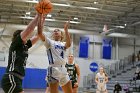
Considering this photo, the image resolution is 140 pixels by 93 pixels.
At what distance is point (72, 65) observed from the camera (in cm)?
947

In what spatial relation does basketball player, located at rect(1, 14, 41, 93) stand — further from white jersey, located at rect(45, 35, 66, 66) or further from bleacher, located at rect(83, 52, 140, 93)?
bleacher, located at rect(83, 52, 140, 93)

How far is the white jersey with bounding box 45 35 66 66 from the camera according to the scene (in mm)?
6047

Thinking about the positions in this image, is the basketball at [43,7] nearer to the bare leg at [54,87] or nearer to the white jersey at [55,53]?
the white jersey at [55,53]

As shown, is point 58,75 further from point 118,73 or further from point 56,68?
point 118,73

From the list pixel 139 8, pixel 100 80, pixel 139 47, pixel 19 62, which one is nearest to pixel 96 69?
pixel 139 47

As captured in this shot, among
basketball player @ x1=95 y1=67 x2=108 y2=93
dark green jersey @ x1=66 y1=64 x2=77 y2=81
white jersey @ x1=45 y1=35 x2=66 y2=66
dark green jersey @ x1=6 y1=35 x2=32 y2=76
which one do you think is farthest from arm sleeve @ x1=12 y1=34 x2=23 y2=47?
basketball player @ x1=95 y1=67 x2=108 y2=93

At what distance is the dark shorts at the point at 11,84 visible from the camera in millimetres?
4155

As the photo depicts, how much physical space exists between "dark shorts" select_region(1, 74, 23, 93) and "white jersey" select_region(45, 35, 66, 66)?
184cm

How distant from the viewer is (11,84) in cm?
416

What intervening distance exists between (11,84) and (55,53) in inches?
79.4

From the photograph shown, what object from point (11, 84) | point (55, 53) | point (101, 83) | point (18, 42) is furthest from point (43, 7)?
point (101, 83)

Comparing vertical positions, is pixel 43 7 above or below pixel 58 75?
above

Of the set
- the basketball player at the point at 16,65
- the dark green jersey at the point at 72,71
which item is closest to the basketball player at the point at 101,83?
the dark green jersey at the point at 72,71

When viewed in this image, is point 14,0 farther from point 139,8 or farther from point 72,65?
point 72,65
